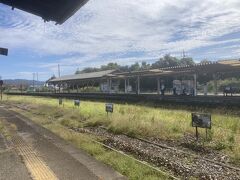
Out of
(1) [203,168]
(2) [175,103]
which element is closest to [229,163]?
(1) [203,168]

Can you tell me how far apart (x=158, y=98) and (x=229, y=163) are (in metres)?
24.8

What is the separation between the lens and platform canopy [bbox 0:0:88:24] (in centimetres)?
1058

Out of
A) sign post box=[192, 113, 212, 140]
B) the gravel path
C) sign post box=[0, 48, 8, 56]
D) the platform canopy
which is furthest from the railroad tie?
sign post box=[192, 113, 212, 140]

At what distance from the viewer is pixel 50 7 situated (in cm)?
1107

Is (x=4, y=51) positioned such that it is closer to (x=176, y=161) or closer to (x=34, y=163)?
(x=34, y=163)

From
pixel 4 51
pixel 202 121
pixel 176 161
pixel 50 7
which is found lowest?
pixel 176 161

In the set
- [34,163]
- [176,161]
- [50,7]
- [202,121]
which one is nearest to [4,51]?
[50,7]

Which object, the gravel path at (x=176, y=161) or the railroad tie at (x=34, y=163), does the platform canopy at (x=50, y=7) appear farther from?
the gravel path at (x=176, y=161)

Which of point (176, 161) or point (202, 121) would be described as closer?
point (176, 161)

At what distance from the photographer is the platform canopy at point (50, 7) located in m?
10.6

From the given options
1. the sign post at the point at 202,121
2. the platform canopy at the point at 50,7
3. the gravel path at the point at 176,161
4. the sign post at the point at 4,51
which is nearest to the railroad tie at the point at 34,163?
the gravel path at the point at 176,161

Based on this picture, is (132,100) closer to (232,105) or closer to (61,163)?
(232,105)

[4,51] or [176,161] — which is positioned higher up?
[4,51]

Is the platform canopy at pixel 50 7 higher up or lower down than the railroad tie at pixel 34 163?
higher up
